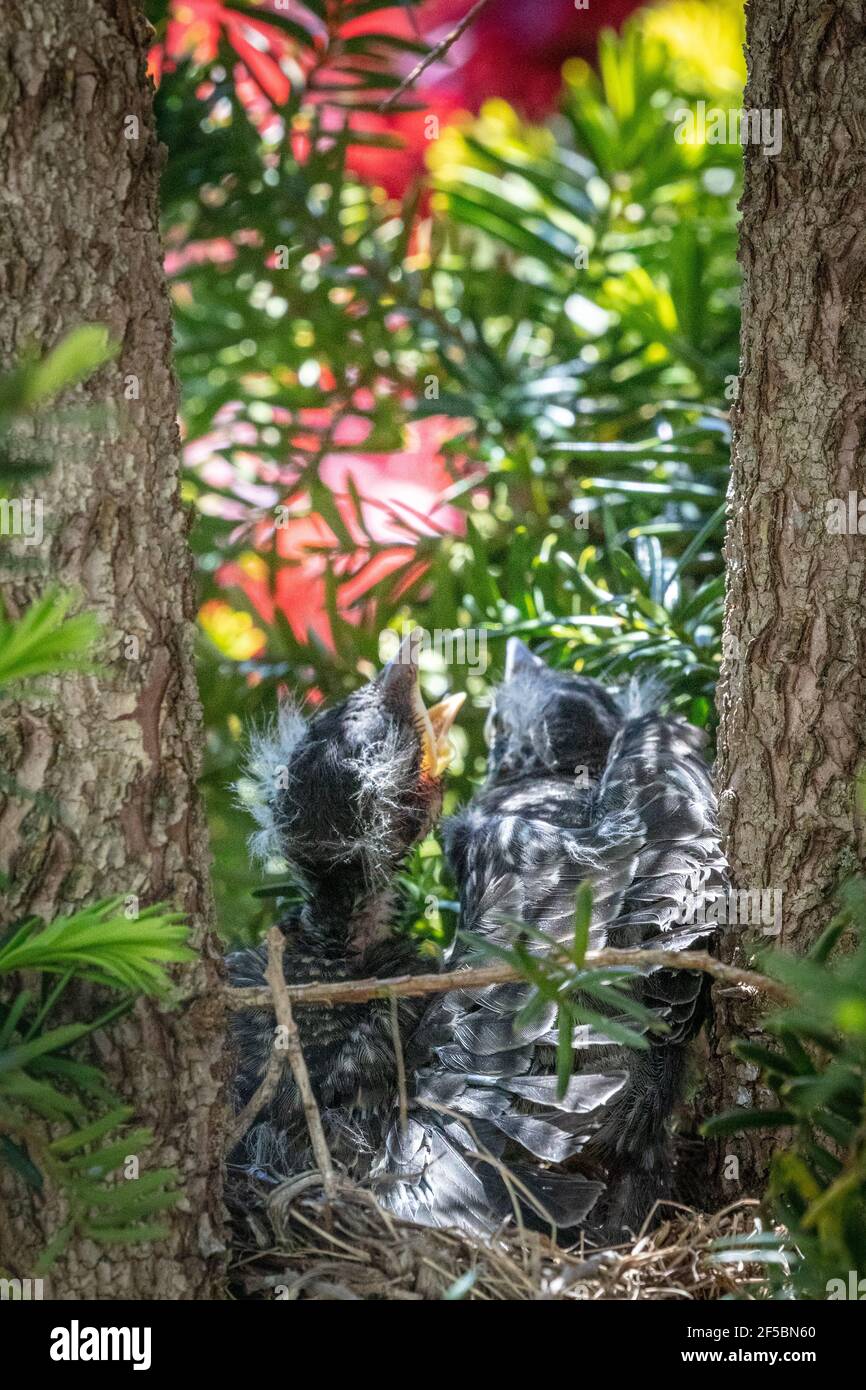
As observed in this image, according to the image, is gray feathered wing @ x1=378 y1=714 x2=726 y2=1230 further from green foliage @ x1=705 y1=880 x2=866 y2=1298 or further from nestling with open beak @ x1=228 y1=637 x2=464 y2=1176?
green foliage @ x1=705 y1=880 x2=866 y2=1298

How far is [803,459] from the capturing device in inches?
29.5

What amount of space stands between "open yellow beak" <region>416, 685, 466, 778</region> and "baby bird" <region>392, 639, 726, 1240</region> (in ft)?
0.24

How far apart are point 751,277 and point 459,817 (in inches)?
21.2

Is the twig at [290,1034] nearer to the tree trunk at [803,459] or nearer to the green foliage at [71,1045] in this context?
the green foliage at [71,1045]

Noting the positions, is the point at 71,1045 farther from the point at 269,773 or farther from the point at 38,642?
the point at 269,773

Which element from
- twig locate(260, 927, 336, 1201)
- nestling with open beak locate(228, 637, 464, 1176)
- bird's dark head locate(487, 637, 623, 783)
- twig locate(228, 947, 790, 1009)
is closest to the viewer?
twig locate(228, 947, 790, 1009)

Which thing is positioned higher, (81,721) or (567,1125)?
(81,721)

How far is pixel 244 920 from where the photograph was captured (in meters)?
1.23

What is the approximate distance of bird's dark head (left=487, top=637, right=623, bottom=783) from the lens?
1.16m

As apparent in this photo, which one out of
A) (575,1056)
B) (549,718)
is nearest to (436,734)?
(549,718)

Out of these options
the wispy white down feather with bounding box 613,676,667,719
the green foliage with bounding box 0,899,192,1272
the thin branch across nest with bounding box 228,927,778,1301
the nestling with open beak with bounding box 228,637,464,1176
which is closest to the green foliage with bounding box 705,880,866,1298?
the thin branch across nest with bounding box 228,927,778,1301

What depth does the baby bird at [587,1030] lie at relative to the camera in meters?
0.82
